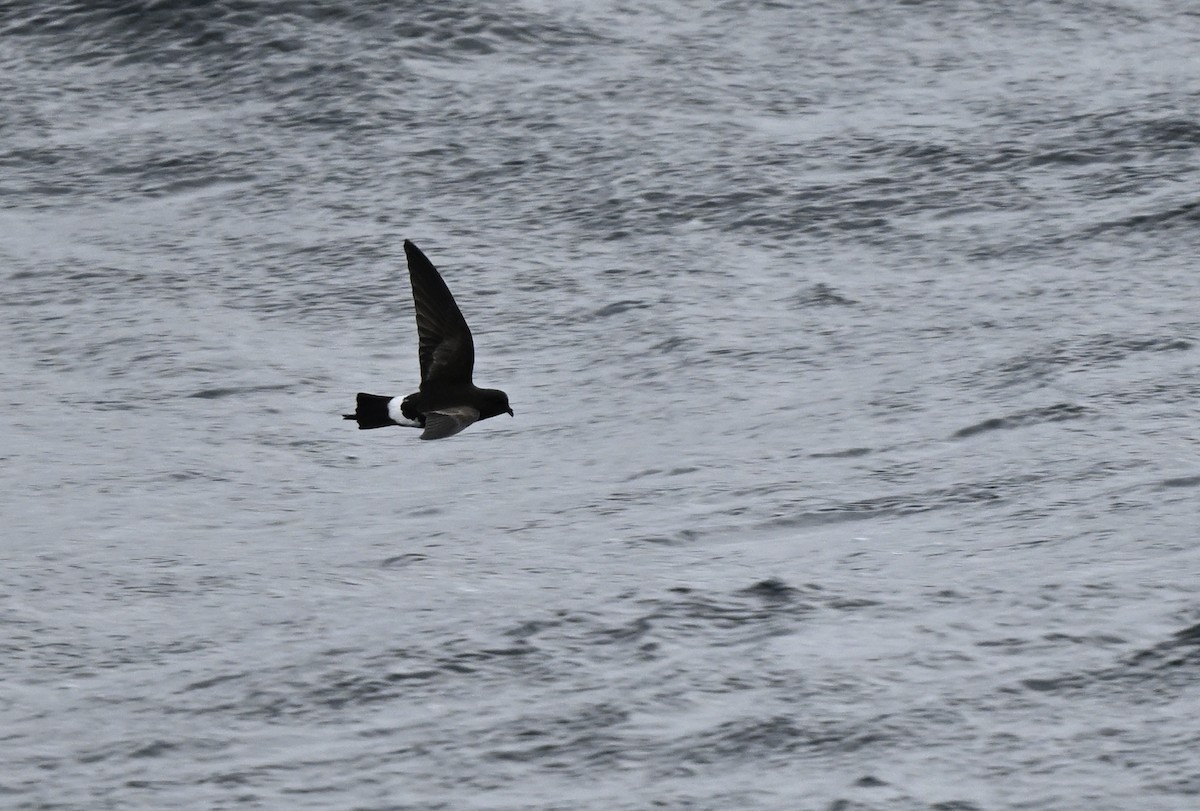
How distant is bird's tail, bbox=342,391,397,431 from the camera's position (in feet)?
30.2

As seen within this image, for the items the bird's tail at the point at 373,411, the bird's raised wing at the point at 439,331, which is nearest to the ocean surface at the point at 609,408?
the bird's tail at the point at 373,411

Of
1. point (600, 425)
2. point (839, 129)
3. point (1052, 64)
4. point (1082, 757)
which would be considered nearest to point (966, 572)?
point (1082, 757)

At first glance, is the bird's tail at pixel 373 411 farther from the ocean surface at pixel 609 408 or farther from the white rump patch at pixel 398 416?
the ocean surface at pixel 609 408

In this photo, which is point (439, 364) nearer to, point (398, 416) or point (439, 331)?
point (439, 331)

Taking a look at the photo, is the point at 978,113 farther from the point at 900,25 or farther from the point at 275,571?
the point at 275,571

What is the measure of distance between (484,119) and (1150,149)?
4.92 metres

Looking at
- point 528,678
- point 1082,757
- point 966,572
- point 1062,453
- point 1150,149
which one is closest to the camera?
point 1082,757

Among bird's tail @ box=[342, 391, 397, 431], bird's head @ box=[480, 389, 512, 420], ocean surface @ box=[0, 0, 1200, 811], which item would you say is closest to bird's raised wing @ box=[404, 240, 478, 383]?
bird's head @ box=[480, 389, 512, 420]

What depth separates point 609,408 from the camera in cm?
1168

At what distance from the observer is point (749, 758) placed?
823 centimetres

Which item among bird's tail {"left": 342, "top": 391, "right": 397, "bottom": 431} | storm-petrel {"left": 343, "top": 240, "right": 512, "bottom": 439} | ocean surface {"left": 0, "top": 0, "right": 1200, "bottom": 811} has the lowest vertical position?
ocean surface {"left": 0, "top": 0, "right": 1200, "bottom": 811}

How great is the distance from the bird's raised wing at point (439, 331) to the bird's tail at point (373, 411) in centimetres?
23

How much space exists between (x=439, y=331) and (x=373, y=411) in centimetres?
50

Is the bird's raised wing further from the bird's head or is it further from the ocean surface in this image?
the ocean surface
